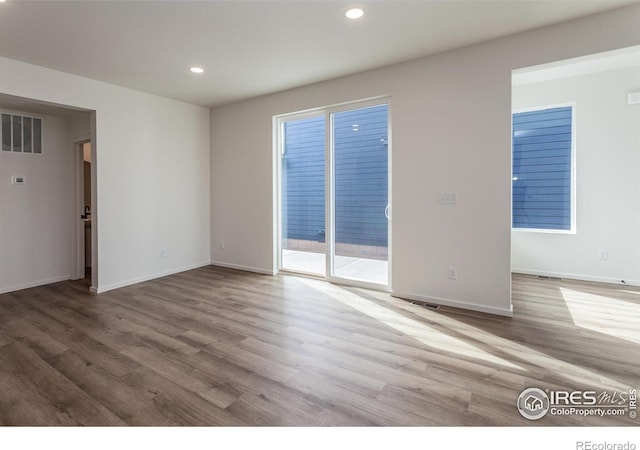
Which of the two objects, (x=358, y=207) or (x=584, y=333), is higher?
(x=358, y=207)

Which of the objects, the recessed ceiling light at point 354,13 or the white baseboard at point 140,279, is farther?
the white baseboard at point 140,279

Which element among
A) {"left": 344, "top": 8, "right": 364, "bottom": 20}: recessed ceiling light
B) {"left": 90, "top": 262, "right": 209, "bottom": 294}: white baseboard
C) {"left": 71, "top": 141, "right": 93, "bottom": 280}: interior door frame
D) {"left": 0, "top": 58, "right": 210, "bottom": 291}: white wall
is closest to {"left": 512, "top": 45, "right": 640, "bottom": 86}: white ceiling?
{"left": 344, "top": 8, "right": 364, "bottom": 20}: recessed ceiling light

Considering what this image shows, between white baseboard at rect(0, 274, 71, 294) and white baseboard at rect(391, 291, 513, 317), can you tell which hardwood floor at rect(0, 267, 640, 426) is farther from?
white baseboard at rect(0, 274, 71, 294)

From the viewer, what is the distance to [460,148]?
342 centimetres

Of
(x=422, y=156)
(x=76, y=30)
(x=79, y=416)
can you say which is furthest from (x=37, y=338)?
(x=422, y=156)

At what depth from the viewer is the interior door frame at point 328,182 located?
4.01 m

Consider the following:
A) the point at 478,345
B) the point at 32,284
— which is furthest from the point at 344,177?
the point at 32,284

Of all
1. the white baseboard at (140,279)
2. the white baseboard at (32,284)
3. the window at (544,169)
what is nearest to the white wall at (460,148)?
the window at (544,169)

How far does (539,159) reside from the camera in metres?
4.97

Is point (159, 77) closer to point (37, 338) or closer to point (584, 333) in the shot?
point (37, 338)

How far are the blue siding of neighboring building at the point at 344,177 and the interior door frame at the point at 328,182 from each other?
0.22 feet

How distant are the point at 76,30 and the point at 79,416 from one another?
3.16m

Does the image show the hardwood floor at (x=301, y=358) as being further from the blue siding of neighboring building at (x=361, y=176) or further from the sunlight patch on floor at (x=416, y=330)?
the blue siding of neighboring building at (x=361, y=176)

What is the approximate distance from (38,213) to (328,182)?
429 cm
